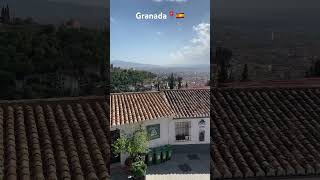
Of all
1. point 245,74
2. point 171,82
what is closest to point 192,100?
point 171,82

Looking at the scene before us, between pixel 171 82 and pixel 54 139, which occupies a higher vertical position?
pixel 171 82

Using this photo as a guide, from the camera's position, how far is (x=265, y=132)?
449 cm

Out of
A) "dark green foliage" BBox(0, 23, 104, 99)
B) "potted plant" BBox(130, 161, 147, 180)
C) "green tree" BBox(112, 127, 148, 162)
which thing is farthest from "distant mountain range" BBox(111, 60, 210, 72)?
"dark green foliage" BBox(0, 23, 104, 99)

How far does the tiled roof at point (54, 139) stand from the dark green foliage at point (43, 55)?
5.38 metres

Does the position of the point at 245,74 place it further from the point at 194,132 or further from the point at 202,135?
the point at 202,135

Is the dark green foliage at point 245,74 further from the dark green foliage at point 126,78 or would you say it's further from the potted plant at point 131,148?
the dark green foliage at point 126,78

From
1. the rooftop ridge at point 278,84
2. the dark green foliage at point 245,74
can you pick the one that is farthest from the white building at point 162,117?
the dark green foliage at point 245,74

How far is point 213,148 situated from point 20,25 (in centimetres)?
891

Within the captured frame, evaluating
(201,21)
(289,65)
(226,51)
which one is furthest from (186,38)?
(289,65)

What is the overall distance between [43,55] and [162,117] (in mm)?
9265

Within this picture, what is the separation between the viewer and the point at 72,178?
3420 millimetres

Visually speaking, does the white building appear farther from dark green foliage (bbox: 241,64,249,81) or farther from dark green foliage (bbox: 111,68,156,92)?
dark green foliage (bbox: 241,64,249,81)

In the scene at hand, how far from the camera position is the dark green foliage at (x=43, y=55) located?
34.7ft

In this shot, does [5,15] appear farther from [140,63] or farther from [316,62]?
[140,63]
